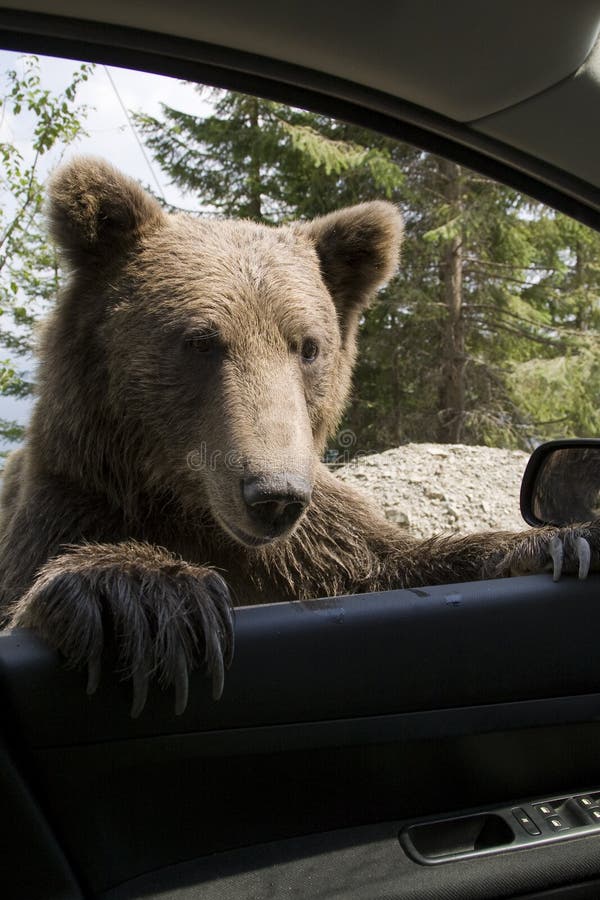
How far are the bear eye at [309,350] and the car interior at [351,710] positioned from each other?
76cm

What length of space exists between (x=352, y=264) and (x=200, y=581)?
1.68 m

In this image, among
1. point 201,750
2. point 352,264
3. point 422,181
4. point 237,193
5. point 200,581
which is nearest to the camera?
point 201,750

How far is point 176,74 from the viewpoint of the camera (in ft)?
6.49

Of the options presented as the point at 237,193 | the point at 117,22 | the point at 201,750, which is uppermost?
the point at 237,193

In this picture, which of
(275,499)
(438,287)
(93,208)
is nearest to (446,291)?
(438,287)

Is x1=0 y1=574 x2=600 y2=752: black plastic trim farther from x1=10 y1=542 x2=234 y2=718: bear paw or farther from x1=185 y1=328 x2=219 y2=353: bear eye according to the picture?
x1=185 y1=328 x2=219 y2=353: bear eye

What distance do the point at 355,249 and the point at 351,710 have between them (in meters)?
1.82

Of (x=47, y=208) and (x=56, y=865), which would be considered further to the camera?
(x=47, y=208)

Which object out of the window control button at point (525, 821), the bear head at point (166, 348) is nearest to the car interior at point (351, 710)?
the window control button at point (525, 821)

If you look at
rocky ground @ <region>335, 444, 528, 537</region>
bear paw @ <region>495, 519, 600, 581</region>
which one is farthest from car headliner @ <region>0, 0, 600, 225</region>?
rocky ground @ <region>335, 444, 528, 537</region>

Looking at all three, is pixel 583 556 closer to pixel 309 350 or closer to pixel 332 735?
pixel 332 735

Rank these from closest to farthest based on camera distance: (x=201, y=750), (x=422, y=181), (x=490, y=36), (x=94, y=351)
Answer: (x=201, y=750) < (x=490, y=36) < (x=94, y=351) < (x=422, y=181)

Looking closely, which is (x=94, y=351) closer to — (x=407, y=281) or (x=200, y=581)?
(x=200, y=581)

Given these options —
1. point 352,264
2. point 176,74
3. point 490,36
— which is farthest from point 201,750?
point 352,264
